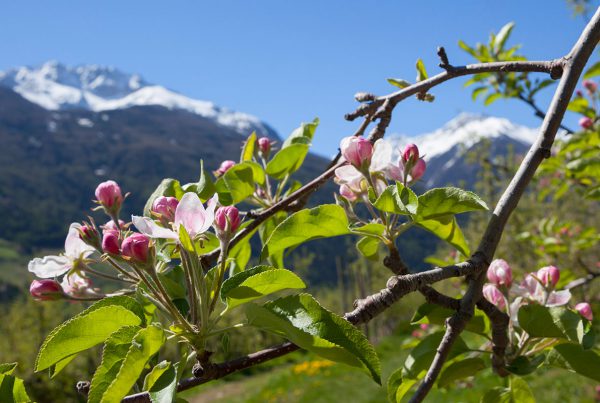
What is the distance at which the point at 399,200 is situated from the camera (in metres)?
0.82

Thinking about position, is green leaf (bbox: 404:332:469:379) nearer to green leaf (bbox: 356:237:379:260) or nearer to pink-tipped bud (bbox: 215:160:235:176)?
green leaf (bbox: 356:237:379:260)

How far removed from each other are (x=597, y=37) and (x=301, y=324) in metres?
0.87

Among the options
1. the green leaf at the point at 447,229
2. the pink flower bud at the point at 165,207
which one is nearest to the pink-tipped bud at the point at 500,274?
the green leaf at the point at 447,229

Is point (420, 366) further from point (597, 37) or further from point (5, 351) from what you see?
point (5, 351)

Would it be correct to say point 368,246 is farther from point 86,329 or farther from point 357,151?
point 86,329

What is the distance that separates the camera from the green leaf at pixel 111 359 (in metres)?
0.67

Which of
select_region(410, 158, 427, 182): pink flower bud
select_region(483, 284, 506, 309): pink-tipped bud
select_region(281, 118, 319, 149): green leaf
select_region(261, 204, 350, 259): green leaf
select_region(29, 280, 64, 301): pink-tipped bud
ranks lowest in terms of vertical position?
select_region(483, 284, 506, 309): pink-tipped bud

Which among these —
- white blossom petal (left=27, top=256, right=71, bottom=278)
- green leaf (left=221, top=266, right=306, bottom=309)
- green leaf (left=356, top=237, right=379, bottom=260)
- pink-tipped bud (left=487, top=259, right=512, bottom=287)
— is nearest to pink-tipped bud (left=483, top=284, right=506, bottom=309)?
pink-tipped bud (left=487, top=259, right=512, bottom=287)

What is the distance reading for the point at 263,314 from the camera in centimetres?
67

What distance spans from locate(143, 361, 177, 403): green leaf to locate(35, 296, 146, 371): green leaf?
0.30 feet

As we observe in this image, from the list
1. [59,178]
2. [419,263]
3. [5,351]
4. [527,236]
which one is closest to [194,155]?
[59,178]

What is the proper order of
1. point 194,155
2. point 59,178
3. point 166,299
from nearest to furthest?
point 166,299
point 59,178
point 194,155

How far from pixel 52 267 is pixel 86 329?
0.34 metres

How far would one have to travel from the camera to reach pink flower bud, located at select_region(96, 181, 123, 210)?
1.11 meters
